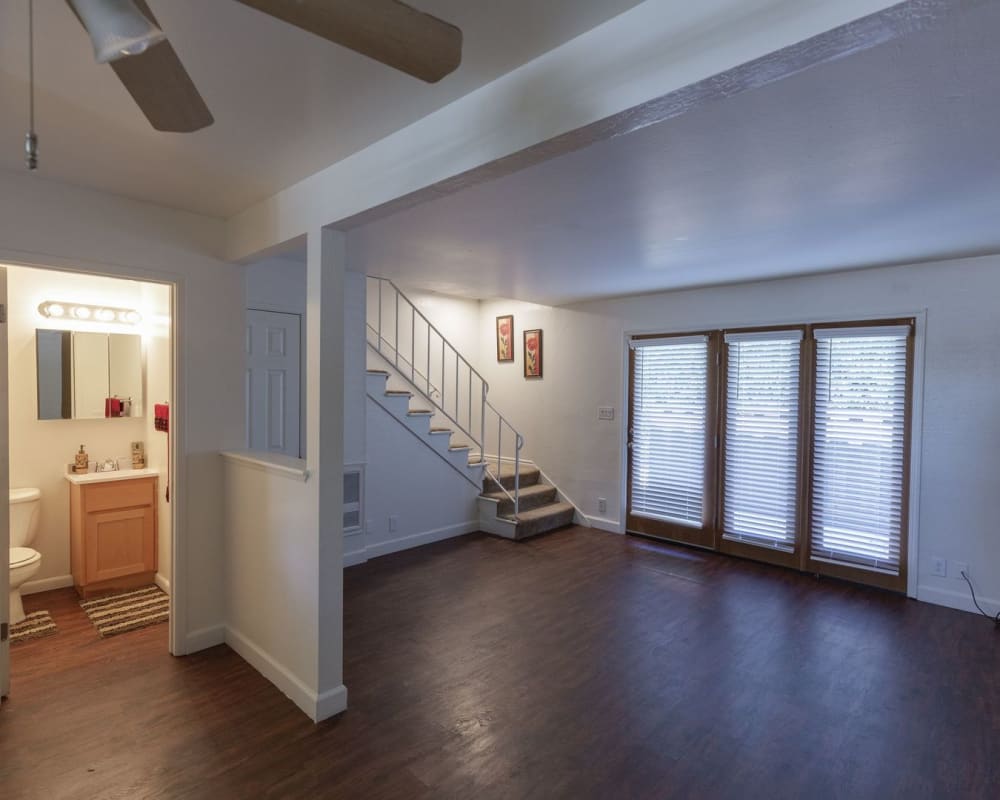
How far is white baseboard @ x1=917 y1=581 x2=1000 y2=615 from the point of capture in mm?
3639

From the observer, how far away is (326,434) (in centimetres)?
240

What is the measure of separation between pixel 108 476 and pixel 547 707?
10.8 feet

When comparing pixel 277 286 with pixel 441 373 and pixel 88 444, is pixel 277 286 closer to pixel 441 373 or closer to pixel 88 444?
pixel 88 444

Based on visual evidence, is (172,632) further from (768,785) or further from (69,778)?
(768,785)

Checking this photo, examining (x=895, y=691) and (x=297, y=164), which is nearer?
(x=297, y=164)

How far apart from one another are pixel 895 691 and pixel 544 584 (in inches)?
84.7

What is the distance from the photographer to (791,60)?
1.17 metres

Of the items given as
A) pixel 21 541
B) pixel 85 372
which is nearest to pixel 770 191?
pixel 85 372

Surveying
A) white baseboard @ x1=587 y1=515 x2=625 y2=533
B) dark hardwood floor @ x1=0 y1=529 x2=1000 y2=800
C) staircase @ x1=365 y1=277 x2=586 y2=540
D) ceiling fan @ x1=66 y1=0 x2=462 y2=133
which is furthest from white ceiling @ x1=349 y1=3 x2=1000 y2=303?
white baseboard @ x1=587 y1=515 x2=625 y2=533

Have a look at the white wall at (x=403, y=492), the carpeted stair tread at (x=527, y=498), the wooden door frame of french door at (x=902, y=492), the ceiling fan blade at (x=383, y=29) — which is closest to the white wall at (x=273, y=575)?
the white wall at (x=403, y=492)

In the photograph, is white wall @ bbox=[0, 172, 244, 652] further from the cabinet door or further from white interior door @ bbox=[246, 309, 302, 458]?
the cabinet door

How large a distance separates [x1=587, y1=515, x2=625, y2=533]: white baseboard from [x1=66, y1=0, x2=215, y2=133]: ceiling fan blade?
5109mm

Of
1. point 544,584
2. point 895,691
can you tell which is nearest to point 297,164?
point 544,584

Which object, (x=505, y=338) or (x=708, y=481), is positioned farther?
(x=505, y=338)
